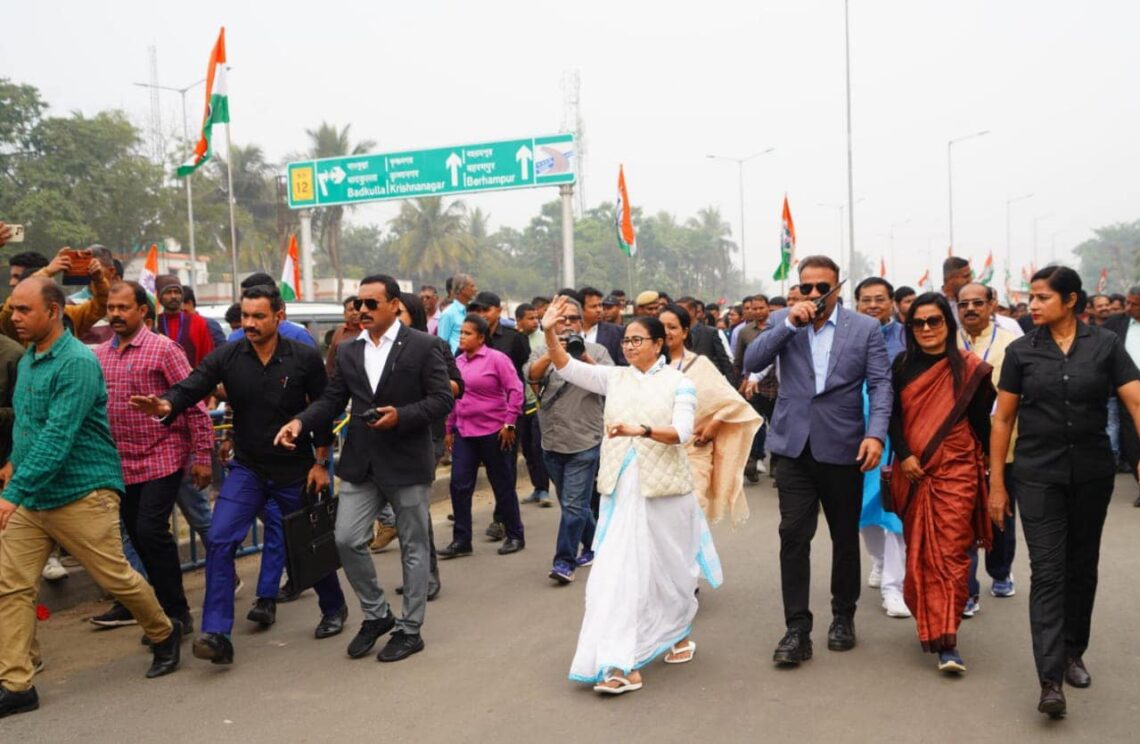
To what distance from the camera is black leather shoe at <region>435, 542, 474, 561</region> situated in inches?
309

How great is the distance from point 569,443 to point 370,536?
1823mm

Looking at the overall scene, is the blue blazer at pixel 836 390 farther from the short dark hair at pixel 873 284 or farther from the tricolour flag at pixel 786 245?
the tricolour flag at pixel 786 245

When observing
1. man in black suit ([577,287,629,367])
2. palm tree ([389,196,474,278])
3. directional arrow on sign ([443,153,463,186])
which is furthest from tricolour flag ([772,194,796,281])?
palm tree ([389,196,474,278])

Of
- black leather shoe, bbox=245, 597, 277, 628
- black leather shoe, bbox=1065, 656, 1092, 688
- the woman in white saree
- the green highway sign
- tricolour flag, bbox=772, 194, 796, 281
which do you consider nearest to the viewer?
black leather shoe, bbox=1065, 656, 1092, 688

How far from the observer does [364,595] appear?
5.56 m

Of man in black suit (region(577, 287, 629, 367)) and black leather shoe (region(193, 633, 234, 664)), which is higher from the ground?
man in black suit (region(577, 287, 629, 367))

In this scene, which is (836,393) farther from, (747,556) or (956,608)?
(747,556)

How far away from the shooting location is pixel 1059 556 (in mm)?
4570

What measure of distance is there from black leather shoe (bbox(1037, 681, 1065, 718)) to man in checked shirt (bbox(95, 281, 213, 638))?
4.19 m

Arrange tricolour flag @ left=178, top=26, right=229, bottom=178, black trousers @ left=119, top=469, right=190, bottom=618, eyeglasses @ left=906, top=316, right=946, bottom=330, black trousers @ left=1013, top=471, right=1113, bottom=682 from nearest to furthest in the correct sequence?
black trousers @ left=1013, top=471, right=1113, bottom=682 < eyeglasses @ left=906, top=316, right=946, bottom=330 < black trousers @ left=119, top=469, right=190, bottom=618 < tricolour flag @ left=178, top=26, right=229, bottom=178

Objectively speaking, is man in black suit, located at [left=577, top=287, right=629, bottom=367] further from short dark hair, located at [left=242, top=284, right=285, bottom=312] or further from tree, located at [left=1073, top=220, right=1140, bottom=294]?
tree, located at [left=1073, top=220, right=1140, bottom=294]

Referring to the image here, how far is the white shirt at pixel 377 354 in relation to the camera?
5.51 metres

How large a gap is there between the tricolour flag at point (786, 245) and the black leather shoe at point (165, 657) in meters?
21.6

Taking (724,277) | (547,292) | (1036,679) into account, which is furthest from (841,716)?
(724,277)
